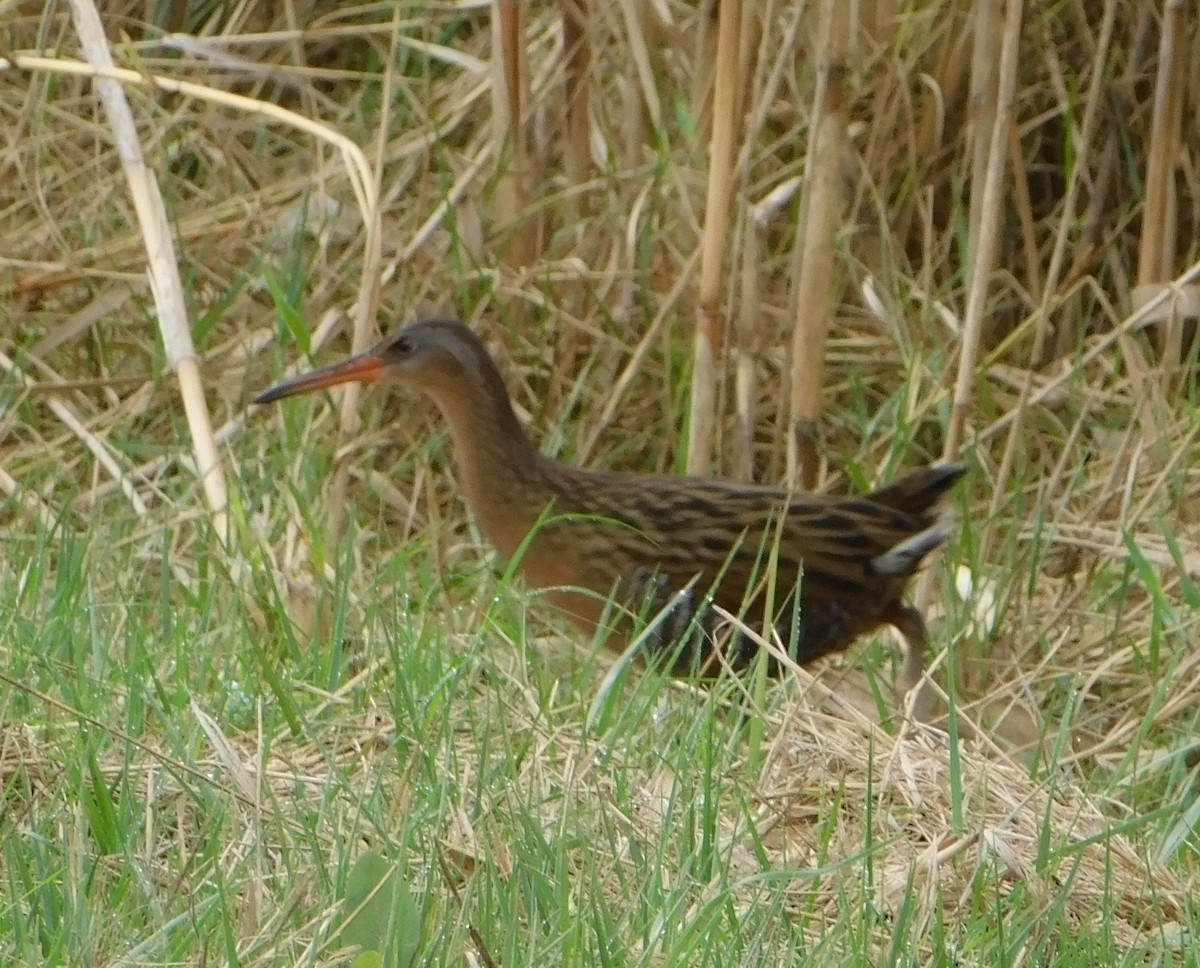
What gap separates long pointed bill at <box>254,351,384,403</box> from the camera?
4.15 meters

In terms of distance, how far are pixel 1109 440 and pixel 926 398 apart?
39 centimetres

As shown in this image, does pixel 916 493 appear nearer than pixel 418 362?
Yes

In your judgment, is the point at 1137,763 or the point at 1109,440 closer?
the point at 1137,763

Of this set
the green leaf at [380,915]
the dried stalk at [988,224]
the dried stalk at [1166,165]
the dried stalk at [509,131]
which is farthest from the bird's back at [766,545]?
the green leaf at [380,915]

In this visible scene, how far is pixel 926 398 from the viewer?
454 cm

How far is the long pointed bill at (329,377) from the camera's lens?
4.15 meters

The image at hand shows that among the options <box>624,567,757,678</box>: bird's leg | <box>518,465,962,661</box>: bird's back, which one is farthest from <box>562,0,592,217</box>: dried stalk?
<box>624,567,757,678</box>: bird's leg

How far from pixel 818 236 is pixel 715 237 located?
0.19 metres

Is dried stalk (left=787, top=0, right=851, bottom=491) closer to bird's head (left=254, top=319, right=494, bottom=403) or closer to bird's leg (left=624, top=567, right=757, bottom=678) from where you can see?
bird's leg (left=624, top=567, right=757, bottom=678)

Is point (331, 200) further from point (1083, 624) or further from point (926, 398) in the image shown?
point (1083, 624)

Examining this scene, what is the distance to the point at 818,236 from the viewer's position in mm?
3959

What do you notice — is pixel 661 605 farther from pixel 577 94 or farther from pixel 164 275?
pixel 577 94

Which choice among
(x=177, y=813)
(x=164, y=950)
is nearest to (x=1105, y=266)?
(x=177, y=813)

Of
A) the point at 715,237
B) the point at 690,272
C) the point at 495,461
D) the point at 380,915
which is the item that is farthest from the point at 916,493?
the point at 380,915
